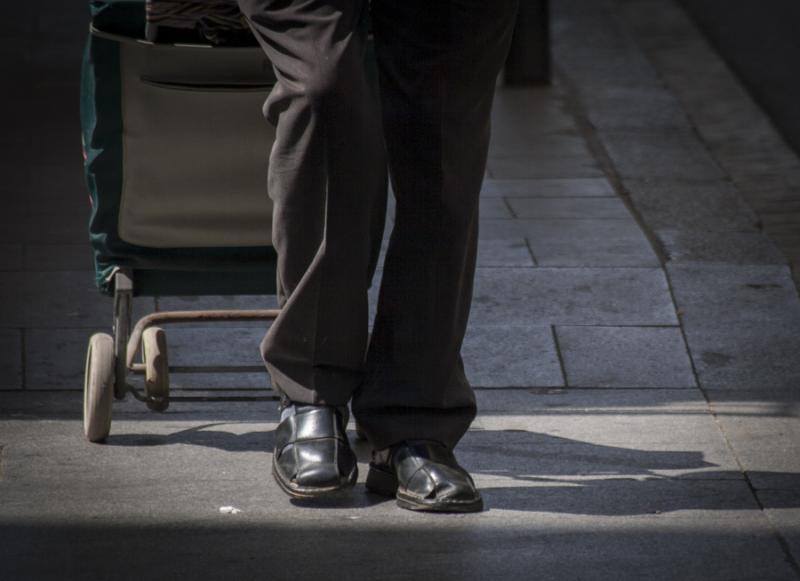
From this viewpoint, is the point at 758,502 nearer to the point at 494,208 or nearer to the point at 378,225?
the point at 378,225

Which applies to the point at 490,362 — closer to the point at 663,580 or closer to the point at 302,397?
the point at 302,397

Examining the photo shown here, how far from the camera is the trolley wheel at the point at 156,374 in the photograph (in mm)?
3518

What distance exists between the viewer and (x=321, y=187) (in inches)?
117

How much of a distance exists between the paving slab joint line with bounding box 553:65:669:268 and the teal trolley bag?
6.52 feet

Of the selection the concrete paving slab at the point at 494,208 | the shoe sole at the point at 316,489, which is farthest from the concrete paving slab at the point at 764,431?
the concrete paving slab at the point at 494,208

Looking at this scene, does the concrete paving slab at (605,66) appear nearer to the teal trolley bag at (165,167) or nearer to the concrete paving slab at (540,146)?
the concrete paving slab at (540,146)

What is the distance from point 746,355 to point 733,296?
54 cm

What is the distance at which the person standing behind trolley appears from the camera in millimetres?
2961

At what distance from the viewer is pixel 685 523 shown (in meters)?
3.05

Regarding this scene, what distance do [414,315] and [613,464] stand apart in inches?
25.4

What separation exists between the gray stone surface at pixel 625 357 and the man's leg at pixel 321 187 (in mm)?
1218

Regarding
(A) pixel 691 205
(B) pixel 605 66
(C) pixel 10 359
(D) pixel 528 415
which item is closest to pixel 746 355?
(D) pixel 528 415

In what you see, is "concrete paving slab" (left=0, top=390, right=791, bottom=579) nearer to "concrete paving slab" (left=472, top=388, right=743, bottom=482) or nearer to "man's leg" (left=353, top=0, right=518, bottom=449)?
"concrete paving slab" (left=472, top=388, right=743, bottom=482)

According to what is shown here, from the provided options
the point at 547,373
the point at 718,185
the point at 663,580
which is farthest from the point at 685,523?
the point at 718,185
